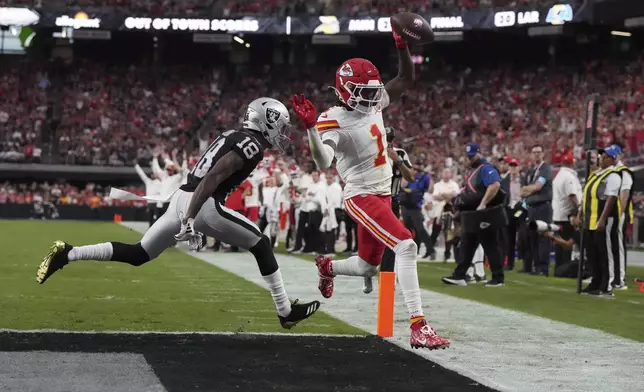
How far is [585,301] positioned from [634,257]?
454 inches

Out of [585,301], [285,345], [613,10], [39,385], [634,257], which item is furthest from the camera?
[613,10]

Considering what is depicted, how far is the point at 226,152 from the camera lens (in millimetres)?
7457

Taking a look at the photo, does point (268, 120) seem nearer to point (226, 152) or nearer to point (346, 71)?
point (226, 152)

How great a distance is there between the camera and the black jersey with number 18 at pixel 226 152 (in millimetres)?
7453

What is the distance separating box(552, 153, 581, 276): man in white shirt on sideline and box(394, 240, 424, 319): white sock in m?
8.72

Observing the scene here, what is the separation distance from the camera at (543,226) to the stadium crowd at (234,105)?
60.9ft

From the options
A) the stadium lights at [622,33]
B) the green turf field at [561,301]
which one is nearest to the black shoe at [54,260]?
the green turf field at [561,301]

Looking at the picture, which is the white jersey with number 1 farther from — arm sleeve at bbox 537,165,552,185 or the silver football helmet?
arm sleeve at bbox 537,165,552,185

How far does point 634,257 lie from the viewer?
74.7ft

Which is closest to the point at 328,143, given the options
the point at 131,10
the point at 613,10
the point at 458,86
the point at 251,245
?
the point at 251,245

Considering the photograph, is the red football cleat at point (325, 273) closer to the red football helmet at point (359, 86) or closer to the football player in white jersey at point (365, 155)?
the football player in white jersey at point (365, 155)

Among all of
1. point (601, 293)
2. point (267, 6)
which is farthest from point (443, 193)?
point (267, 6)

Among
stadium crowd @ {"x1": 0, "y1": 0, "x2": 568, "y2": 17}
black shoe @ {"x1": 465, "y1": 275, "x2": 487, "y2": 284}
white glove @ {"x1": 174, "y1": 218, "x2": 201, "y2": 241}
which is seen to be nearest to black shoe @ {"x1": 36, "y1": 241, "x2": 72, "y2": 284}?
white glove @ {"x1": 174, "y1": 218, "x2": 201, "y2": 241}

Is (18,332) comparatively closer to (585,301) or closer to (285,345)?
(285,345)
